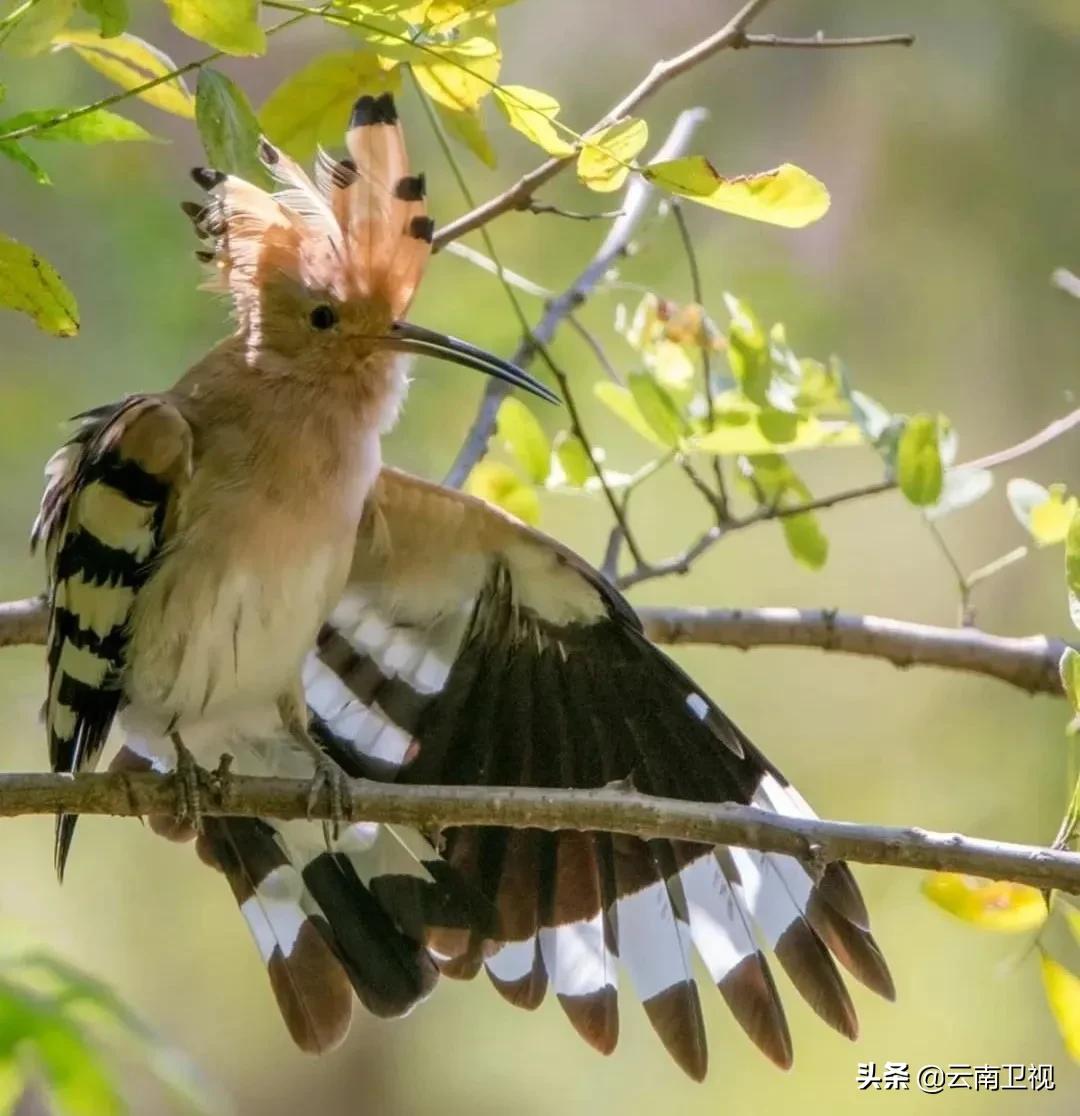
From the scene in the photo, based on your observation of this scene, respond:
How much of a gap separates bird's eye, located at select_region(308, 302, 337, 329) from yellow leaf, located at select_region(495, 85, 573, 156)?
549 millimetres

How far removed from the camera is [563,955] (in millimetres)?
1601

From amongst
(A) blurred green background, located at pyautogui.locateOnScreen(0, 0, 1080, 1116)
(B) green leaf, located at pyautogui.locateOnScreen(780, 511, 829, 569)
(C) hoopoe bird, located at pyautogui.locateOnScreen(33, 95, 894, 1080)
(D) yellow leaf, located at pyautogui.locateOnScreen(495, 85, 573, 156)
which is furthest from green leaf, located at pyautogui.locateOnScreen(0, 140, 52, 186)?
(A) blurred green background, located at pyautogui.locateOnScreen(0, 0, 1080, 1116)

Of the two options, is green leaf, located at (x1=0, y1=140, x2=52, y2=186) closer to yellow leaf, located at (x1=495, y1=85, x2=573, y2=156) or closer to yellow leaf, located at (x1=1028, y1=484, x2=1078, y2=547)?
yellow leaf, located at (x1=495, y1=85, x2=573, y2=156)

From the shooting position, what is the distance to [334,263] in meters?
1.51

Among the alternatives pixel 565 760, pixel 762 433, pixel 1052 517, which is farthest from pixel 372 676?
pixel 1052 517

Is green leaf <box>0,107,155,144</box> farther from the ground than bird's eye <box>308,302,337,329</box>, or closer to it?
farther from the ground

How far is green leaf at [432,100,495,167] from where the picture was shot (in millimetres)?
1165

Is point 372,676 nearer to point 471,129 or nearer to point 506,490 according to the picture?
point 506,490

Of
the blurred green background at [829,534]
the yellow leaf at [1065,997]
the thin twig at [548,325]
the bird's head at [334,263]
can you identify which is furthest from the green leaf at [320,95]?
the blurred green background at [829,534]

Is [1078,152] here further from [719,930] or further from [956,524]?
[719,930]

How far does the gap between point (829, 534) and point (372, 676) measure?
1701 millimetres

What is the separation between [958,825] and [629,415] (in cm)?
176

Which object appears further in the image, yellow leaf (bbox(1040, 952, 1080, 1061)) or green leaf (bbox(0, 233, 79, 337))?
yellow leaf (bbox(1040, 952, 1080, 1061))

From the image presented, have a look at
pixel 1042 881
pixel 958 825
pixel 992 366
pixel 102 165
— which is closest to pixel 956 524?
pixel 992 366
